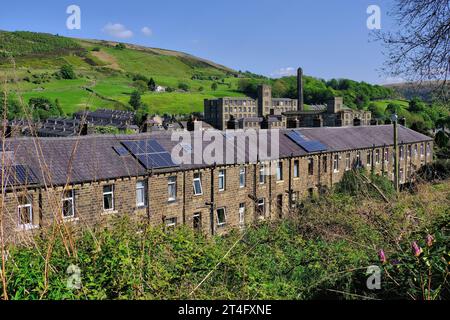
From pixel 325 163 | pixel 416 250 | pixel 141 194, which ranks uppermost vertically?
pixel 416 250

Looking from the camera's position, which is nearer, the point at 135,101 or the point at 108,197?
the point at 108,197

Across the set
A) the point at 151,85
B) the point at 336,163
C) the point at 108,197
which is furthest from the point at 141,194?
the point at 151,85

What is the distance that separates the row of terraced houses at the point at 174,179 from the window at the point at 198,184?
0.06 meters

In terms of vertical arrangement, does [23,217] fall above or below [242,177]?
above

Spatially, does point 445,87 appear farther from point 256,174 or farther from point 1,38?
point 256,174

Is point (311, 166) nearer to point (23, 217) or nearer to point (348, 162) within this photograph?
point (348, 162)

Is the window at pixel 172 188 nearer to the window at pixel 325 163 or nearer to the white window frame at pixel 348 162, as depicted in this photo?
the window at pixel 325 163

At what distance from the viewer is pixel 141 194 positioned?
75.8 feet

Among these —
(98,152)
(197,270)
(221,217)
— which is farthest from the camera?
(221,217)

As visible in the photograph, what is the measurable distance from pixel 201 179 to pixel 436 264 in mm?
19735

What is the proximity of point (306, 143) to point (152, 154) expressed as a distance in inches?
550

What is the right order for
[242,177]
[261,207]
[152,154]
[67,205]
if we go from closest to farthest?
[67,205] → [152,154] → [242,177] → [261,207]

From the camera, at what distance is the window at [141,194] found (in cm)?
2286
